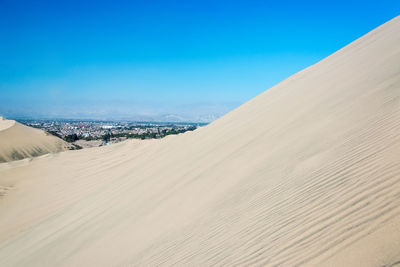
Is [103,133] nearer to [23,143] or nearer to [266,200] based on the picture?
[23,143]

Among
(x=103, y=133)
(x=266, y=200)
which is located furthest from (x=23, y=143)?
(x=103, y=133)

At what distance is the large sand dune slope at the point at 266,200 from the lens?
6.61ft

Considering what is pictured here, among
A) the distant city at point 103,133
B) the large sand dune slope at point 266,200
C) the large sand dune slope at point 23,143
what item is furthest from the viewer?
the distant city at point 103,133

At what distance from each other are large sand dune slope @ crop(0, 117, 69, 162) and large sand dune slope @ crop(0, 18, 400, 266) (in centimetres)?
1582

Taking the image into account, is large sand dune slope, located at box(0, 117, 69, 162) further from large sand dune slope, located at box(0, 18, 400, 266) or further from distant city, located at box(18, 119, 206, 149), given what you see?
large sand dune slope, located at box(0, 18, 400, 266)

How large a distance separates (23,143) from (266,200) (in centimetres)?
2654

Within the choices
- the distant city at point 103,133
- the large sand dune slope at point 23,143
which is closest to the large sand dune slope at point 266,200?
the large sand dune slope at point 23,143

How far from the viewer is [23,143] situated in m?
23.4

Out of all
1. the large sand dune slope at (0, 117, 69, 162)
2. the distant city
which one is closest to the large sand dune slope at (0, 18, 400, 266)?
the large sand dune slope at (0, 117, 69, 162)

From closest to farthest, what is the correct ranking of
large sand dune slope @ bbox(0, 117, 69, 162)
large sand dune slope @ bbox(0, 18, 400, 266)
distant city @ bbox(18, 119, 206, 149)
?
1. large sand dune slope @ bbox(0, 18, 400, 266)
2. large sand dune slope @ bbox(0, 117, 69, 162)
3. distant city @ bbox(18, 119, 206, 149)

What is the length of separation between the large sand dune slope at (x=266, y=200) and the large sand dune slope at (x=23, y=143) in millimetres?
15816

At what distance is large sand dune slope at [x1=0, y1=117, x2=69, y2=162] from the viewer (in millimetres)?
20925

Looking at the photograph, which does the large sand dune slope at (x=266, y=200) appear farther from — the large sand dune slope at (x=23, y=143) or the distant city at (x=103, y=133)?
the distant city at (x=103, y=133)

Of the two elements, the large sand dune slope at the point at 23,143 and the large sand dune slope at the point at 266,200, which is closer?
the large sand dune slope at the point at 266,200
